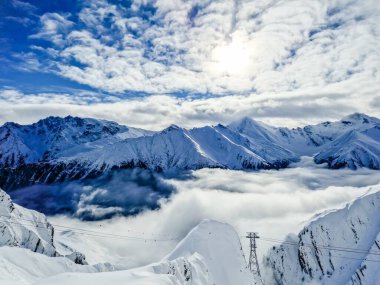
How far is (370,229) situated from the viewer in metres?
168

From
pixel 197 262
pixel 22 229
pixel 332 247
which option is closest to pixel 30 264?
pixel 197 262

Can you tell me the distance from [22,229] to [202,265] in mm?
77907

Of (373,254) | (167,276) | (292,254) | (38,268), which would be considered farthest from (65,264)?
(292,254)

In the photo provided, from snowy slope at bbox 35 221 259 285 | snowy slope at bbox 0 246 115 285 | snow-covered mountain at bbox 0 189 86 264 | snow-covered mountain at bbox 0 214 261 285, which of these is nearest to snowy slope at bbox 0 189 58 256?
Result: snow-covered mountain at bbox 0 189 86 264

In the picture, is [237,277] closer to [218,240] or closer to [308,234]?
[218,240]

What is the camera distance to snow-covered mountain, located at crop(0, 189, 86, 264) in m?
111

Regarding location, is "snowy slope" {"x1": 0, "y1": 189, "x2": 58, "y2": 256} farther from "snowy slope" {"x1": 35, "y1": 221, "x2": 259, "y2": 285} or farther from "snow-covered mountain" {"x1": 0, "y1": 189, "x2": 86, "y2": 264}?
"snowy slope" {"x1": 35, "y1": 221, "x2": 259, "y2": 285}

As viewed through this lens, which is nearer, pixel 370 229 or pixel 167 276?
pixel 167 276

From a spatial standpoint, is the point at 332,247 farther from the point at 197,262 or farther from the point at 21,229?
the point at 21,229

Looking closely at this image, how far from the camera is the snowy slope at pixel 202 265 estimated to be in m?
46.4

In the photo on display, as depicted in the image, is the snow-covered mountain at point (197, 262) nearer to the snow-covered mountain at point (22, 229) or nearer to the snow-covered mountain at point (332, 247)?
the snow-covered mountain at point (22, 229)

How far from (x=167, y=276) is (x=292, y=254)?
160840mm

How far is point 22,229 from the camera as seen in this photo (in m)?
122

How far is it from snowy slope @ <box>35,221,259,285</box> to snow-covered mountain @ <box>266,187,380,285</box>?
97.4 metres
